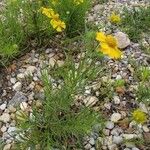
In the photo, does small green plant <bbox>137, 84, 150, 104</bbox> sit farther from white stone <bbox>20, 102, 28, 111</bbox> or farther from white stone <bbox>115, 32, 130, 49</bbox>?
white stone <bbox>20, 102, 28, 111</bbox>

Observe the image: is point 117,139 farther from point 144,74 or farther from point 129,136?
point 144,74

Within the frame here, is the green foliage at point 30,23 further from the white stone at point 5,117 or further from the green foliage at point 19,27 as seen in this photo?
the white stone at point 5,117

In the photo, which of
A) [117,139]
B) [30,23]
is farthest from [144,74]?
[30,23]

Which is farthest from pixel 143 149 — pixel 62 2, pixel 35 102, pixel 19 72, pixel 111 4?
pixel 111 4

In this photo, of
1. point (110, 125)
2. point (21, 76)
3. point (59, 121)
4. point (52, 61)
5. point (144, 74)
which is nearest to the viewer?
point (59, 121)

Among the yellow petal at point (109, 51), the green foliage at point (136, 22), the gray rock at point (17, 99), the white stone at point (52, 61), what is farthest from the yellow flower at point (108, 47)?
the green foliage at point (136, 22)

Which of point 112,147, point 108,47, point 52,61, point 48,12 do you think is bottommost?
point 112,147
